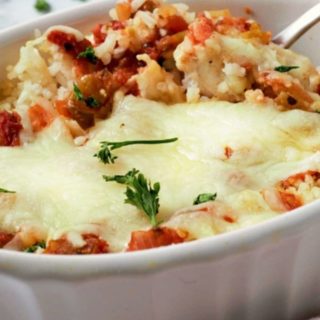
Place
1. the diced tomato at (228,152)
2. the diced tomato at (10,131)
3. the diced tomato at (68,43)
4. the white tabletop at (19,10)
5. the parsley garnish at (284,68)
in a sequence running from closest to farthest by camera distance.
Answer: the diced tomato at (228,152) < the diced tomato at (10,131) < the parsley garnish at (284,68) < the diced tomato at (68,43) < the white tabletop at (19,10)

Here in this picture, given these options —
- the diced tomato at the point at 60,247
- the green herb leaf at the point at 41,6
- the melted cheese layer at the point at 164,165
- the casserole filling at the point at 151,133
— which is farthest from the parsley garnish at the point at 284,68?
the green herb leaf at the point at 41,6

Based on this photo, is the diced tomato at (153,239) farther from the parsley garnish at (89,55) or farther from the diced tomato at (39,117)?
the parsley garnish at (89,55)

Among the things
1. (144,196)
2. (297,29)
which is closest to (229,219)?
(144,196)

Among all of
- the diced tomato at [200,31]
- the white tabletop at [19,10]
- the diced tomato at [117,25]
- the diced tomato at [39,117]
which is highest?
the diced tomato at [200,31]

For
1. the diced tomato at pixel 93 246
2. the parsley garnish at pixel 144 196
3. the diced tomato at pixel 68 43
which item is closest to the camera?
the diced tomato at pixel 93 246

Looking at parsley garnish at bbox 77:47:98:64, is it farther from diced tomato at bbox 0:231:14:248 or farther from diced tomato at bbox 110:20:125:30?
diced tomato at bbox 0:231:14:248

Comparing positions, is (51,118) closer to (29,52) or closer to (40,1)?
(29,52)

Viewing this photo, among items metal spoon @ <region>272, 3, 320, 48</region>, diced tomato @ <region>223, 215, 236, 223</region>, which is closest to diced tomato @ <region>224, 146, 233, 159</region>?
diced tomato @ <region>223, 215, 236, 223</region>
